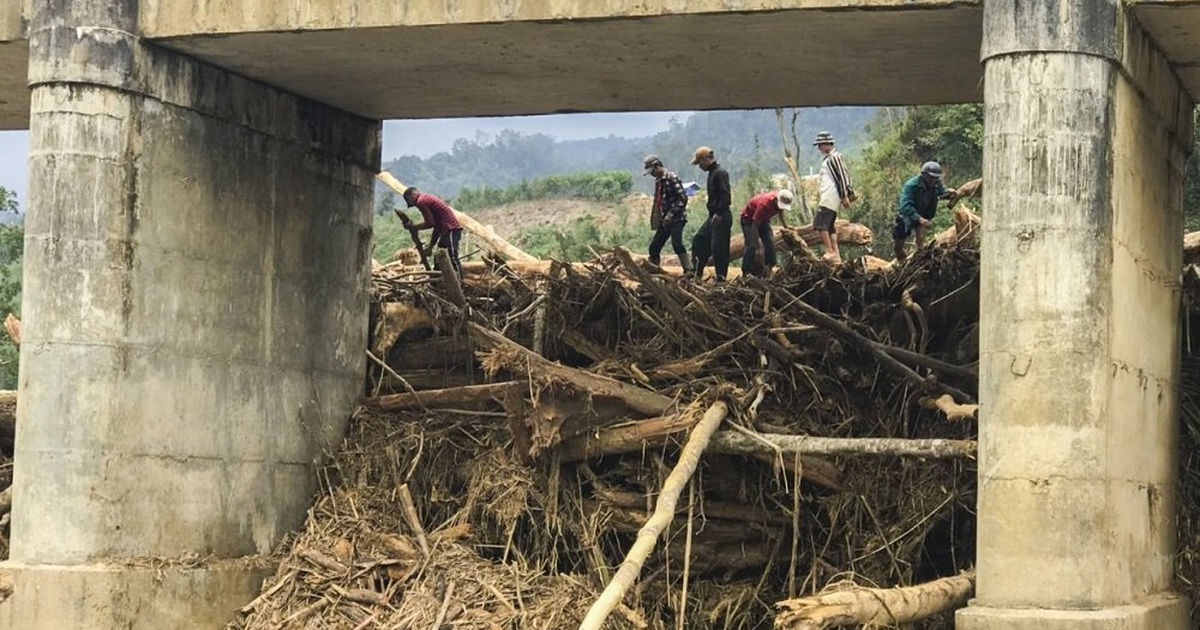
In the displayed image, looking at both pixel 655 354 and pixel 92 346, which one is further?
pixel 655 354

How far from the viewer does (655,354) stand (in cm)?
1266

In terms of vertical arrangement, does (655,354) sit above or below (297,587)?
above

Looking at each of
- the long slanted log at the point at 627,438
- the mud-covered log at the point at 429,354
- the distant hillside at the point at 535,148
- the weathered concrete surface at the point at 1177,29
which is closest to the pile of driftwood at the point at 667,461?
the long slanted log at the point at 627,438

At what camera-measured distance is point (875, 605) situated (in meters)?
9.52

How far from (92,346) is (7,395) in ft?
13.4

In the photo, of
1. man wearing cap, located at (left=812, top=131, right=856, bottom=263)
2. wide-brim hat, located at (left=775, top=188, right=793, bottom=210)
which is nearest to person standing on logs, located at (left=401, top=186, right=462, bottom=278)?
wide-brim hat, located at (left=775, top=188, right=793, bottom=210)

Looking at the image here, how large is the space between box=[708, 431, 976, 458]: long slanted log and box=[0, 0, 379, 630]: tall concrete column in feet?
10.5

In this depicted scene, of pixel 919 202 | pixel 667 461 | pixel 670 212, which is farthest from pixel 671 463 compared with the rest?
pixel 919 202

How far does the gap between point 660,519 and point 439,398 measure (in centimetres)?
304

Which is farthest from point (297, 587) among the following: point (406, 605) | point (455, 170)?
point (455, 170)

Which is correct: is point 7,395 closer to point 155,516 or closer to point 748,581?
point 155,516

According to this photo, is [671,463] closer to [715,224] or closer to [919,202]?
[715,224]

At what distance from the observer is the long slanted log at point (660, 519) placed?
32.3ft

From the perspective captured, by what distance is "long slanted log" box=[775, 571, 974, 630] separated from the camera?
29.7ft
